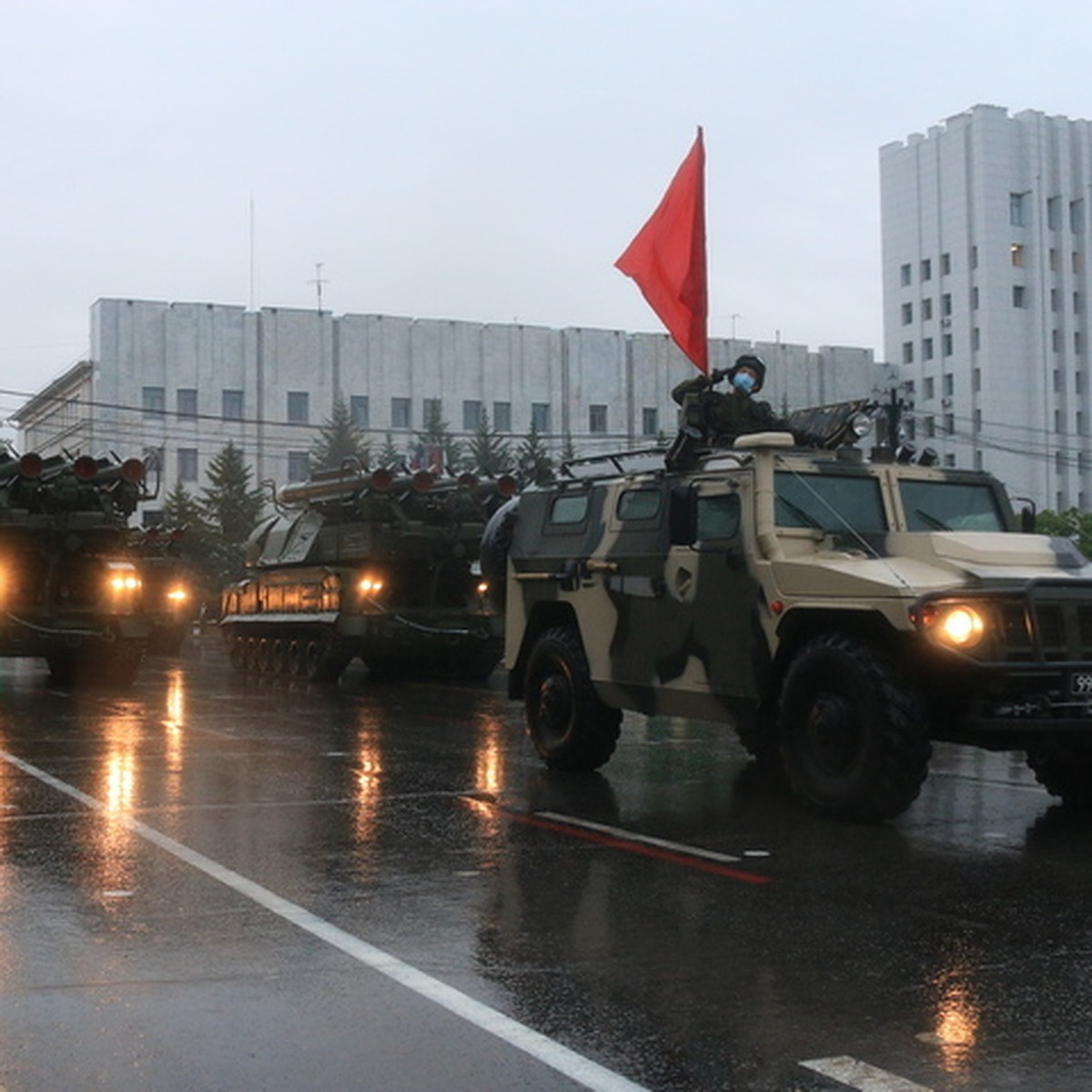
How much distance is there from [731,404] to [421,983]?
25.1 feet

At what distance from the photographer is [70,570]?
24078 millimetres

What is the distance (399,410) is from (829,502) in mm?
67530

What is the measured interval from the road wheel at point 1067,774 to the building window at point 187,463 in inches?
2655

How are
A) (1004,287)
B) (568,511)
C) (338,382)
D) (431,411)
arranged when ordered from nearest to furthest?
(568,511)
(431,411)
(338,382)
(1004,287)

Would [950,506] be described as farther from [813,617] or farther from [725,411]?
[725,411]

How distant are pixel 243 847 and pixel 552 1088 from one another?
4691mm

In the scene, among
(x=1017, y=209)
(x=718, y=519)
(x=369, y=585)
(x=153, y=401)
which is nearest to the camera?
(x=718, y=519)

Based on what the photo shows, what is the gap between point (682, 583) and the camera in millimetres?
11195

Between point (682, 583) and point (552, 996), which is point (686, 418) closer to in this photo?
point (682, 583)

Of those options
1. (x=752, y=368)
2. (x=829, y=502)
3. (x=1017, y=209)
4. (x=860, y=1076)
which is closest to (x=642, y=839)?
(x=829, y=502)

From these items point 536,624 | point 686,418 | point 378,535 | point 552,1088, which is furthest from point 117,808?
point 378,535

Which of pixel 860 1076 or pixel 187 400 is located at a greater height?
pixel 187 400

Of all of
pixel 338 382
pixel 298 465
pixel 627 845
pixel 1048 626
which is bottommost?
pixel 627 845

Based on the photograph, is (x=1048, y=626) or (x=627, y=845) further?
(x=1048, y=626)
